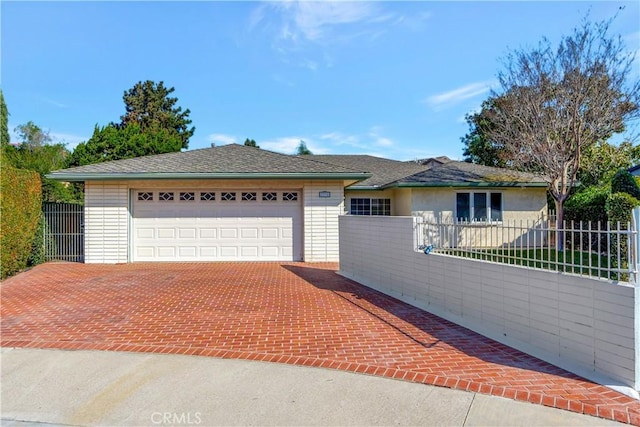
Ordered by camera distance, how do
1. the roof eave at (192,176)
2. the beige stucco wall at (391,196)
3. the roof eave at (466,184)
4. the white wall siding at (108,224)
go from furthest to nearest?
the beige stucco wall at (391,196)
the roof eave at (466,184)
the white wall siding at (108,224)
the roof eave at (192,176)

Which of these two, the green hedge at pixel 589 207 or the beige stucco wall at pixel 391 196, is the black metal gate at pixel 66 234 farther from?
the green hedge at pixel 589 207

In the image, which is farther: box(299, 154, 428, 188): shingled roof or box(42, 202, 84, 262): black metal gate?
box(299, 154, 428, 188): shingled roof

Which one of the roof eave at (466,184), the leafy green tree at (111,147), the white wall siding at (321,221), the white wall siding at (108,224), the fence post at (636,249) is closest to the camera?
the fence post at (636,249)

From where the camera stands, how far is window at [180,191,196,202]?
13.3 m

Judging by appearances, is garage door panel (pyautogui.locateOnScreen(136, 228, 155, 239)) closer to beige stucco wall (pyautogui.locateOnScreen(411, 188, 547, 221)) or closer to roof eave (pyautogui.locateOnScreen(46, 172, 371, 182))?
roof eave (pyautogui.locateOnScreen(46, 172, 371, 182))

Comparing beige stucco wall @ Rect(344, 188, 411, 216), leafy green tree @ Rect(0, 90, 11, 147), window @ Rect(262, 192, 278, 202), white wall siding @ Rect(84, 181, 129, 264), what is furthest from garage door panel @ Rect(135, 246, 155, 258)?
leafy green tree @ Rect(0, 90, 11, 147)

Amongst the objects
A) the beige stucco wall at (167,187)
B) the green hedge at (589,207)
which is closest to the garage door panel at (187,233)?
the beige stucco wall at (167,187)

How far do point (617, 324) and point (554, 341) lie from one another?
2.81 ft

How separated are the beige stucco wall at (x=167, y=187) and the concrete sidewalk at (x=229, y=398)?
8845mm

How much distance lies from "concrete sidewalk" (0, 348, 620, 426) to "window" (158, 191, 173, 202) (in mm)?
9094

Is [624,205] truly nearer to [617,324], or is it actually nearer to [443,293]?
[617,324]

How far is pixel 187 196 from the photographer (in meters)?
13.4

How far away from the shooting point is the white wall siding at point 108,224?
13.0m

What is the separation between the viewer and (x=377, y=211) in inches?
676
